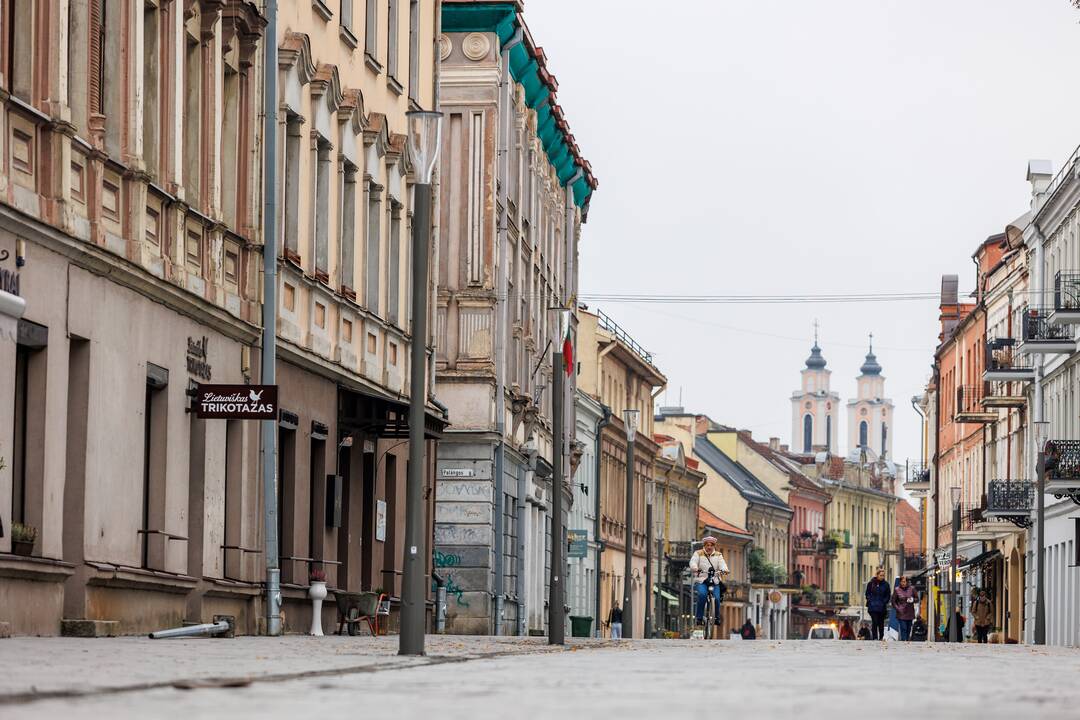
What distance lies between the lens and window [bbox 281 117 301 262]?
3038 centimetres

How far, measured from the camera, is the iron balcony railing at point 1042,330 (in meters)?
57.2

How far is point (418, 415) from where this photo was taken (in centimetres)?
2070

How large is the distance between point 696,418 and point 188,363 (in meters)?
120

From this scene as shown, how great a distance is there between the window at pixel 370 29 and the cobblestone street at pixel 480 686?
17376 mm

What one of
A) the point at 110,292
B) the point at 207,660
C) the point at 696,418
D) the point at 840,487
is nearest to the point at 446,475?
the point at 110,292

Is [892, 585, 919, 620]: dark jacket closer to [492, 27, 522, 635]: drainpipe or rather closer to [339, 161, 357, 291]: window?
[492, 27, 522, 635]: drainpipe

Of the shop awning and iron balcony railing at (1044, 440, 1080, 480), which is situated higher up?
iron balcony railing at (1044, 440, 1080, 480)

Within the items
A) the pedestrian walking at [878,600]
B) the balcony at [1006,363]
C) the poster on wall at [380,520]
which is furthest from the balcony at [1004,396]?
the poster on wall at [380,520]

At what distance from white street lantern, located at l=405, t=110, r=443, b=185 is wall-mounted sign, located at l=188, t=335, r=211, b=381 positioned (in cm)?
522

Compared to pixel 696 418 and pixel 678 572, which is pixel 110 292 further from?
pixel 696 418

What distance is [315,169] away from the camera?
3212 centimetres

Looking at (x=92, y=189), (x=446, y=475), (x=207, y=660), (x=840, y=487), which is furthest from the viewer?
(x=840, y=487)

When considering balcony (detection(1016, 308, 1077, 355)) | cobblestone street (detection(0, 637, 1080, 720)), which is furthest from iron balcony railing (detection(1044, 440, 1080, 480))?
cobblestone street (detection(0, 637, 1080, 720))

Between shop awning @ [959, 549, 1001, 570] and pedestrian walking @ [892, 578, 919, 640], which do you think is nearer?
pedestrian walking @ [892, 578, 919, 640]
